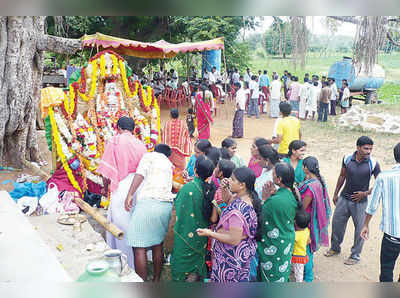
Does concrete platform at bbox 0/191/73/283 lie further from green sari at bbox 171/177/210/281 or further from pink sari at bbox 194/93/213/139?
pink sari at bbox 194/93/213/139

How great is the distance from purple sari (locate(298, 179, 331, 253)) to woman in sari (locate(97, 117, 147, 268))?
1708 millimetres

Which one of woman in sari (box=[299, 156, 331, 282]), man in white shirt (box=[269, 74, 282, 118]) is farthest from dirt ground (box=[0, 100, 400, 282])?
woman in sari (box=[299, 156, 331, 282])

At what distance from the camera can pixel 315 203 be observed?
343 cm

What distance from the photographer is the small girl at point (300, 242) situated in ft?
10.7

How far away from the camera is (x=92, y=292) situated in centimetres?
84

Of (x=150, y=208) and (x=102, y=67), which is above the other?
(x=102, y=67)

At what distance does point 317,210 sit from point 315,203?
71mm

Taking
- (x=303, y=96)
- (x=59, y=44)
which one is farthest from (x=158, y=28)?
(x=59, y=44)

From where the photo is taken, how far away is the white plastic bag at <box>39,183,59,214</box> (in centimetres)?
457

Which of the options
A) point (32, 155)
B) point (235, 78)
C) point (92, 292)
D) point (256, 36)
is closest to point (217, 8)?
point (92, 292)

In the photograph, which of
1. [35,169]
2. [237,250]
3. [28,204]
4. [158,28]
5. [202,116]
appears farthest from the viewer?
[158,28]

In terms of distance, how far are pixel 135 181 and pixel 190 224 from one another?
2.33 ft

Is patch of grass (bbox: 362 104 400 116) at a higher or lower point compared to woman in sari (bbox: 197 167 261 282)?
higher

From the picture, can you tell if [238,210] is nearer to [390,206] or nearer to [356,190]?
[390,206]
